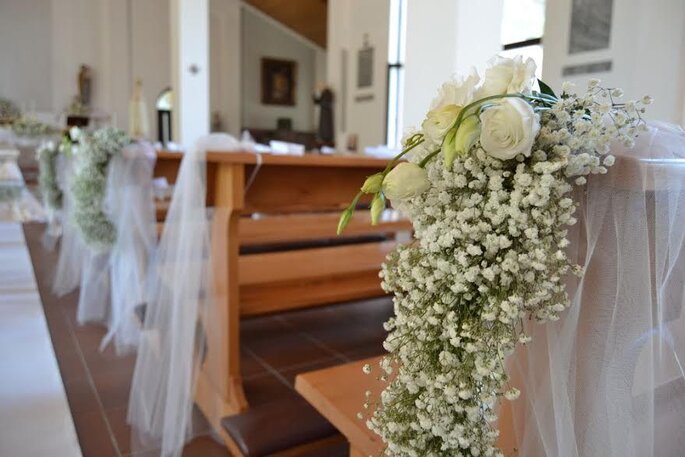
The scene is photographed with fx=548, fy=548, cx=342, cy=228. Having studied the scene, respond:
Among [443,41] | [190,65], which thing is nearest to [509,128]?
[443,41]

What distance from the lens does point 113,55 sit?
32.2 feet

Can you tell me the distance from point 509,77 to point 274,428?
4.57 feet

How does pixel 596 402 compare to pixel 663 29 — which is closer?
pixel 596 402

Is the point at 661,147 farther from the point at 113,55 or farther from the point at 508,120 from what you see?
the point at 113,55

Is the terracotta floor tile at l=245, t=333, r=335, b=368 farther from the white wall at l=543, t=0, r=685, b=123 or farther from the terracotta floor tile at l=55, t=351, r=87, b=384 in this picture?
the white wall at l=543, t=0, r=685, b=123

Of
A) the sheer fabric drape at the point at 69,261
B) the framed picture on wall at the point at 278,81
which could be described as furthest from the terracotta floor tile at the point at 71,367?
the framed picture on wall at the point at 278,81

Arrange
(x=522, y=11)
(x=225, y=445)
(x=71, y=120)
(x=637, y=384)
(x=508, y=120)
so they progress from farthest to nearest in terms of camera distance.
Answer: (x=71, y=120)
(x=522, y=11)
(x=225, y=445)
(x=637, y=384)
(x=508, y=120)

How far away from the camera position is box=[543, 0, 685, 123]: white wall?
3496mm

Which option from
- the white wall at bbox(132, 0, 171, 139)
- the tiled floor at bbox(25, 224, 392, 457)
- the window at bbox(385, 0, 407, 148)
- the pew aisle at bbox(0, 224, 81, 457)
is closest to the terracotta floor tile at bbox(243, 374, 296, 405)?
the tiled floor at bbox(25, 224, 392, 457)

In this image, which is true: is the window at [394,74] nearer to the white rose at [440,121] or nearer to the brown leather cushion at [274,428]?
the brown leather cushion at [274,428]

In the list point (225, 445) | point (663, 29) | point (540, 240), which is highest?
point (663, 29)

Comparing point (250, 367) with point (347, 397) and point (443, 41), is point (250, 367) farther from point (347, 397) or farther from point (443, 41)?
point (443, 41)

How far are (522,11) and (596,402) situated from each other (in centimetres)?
457

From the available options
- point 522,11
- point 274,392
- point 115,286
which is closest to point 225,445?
point 274,392
